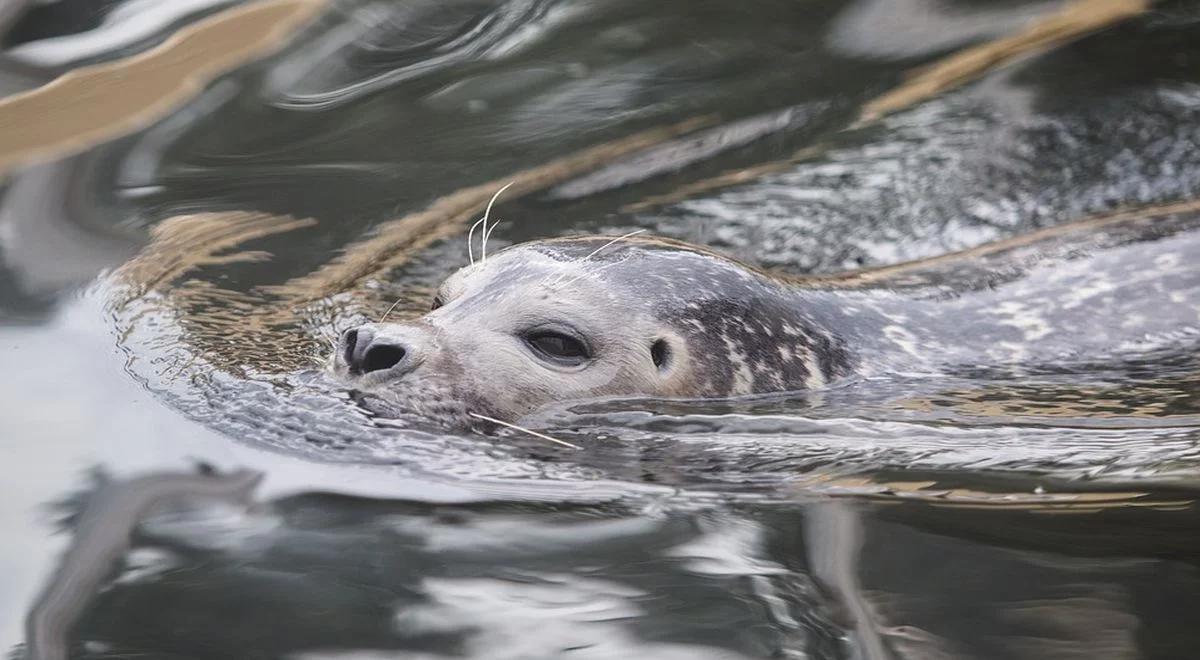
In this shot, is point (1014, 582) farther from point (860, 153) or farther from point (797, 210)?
point (860, 153)

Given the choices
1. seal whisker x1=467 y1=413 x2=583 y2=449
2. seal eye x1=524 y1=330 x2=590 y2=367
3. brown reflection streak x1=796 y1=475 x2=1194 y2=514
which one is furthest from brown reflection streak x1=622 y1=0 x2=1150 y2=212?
brown reflection streak x1=796 y1=475 x2=1194 y2=514

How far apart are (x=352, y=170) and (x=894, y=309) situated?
201 cm

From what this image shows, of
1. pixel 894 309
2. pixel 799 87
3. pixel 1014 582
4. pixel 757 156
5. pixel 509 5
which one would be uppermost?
pixel 509 5

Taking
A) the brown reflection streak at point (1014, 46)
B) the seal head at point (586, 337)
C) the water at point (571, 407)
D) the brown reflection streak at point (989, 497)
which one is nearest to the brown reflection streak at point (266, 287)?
the water at point (571, 407)

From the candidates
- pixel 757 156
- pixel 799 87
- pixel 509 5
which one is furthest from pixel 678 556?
pixel 509 5

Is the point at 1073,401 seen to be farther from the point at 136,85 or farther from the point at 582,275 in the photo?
the point at 136,85

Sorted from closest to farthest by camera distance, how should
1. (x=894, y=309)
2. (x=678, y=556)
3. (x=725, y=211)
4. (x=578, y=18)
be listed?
1. (x=678, y=556)
2. (x=894, y=309)
3. (x=725, y=211)
4. (x=578, y=18)

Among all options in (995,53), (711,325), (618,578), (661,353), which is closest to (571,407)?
(661,353)

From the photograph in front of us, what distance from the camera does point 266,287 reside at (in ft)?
16.0

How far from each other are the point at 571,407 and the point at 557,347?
0.62 feet

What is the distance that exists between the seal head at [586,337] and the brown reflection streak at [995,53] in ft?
5.78

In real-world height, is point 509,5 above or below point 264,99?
above

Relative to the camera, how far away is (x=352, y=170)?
577 centimetres

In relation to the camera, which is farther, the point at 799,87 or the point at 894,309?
the point at 799,87
